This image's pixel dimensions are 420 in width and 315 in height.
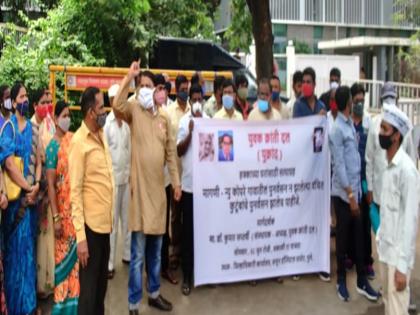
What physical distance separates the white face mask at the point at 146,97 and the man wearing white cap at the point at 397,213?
6.29ft

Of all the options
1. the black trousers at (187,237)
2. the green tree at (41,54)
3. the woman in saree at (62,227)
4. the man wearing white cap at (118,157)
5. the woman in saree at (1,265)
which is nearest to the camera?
the woman in saree at (1,265)

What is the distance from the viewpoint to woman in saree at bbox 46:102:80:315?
4.79 m

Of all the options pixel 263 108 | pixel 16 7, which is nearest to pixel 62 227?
pixel 263 108

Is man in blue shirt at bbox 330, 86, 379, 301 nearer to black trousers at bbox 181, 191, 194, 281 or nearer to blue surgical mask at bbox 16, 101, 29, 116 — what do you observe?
black trousers at bbox 181, 191, 194, 281

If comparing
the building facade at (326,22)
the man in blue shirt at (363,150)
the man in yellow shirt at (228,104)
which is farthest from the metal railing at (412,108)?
the building facade at (326,22)

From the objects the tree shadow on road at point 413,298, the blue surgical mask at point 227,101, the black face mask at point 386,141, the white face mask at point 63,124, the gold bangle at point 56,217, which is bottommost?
the tree shadow on road at point 413,298

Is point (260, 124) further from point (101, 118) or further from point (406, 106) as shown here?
point (406, 106)

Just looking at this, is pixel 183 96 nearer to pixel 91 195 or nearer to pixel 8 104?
pixel 8 104

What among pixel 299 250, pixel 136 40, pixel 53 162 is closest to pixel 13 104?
pixel 53 162

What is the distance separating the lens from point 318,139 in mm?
5910

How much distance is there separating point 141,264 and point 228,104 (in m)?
1.89

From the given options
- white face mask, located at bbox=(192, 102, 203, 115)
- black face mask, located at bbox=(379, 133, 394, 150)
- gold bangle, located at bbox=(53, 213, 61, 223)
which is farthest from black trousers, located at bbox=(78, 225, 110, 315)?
black face mask, located at bbox=(379, 133, 394, 150)

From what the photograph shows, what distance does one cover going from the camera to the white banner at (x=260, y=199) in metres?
5.54

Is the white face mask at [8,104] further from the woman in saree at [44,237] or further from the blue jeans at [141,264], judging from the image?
the blue jeans at [141,264]
